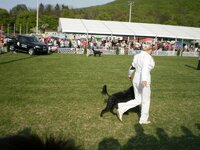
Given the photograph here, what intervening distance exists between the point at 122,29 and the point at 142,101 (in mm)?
28815

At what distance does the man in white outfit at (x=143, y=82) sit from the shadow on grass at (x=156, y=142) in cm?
60

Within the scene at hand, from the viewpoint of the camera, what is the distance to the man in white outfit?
648cm

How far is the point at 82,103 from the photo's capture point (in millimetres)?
8609

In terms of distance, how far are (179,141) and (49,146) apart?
16.3 ft

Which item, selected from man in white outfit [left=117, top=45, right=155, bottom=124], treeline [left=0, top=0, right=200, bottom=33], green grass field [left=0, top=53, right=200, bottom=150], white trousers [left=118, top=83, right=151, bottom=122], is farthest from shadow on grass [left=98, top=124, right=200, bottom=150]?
treeline [left=0, top=0, right=200, bottom=33]

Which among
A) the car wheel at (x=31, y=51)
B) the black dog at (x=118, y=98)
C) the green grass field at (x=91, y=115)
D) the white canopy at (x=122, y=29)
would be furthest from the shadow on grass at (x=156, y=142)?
the white canopy at (x=122, y=29)

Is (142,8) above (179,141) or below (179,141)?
above

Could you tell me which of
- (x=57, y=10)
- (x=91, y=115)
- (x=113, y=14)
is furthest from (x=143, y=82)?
(x=57, y=10)

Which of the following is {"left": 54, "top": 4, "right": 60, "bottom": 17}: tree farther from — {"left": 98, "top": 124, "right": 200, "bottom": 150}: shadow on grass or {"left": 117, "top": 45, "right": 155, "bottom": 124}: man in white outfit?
{"left": 98, "top": 124, "right": 200, "bottom": 150}: shadow on grass

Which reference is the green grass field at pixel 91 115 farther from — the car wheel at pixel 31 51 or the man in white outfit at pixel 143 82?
the car wheel at pixel 31 51

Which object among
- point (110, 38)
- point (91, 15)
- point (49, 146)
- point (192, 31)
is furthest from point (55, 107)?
point (91, 15)

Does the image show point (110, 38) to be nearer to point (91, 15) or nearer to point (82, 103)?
point (82, 103)

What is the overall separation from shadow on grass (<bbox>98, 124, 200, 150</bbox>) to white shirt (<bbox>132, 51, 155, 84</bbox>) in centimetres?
114

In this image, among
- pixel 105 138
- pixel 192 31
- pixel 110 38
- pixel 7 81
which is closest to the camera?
pixel 105 138
